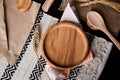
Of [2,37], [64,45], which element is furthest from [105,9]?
[2,37]

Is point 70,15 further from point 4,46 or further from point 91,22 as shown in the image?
point 4,46

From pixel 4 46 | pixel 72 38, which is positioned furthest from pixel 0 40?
pixel 72 38

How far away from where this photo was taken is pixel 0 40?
2.63 feet

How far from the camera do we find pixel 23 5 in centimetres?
82

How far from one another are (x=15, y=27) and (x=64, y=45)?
5.8 inches

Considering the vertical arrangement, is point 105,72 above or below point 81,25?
below

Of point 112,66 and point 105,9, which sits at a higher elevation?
point 105,9

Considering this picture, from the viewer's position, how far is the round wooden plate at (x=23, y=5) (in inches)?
32.1

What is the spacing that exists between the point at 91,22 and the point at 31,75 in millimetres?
195

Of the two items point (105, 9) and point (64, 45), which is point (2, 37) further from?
point (105, 9)

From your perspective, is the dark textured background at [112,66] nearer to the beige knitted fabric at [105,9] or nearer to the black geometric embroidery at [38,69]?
the beige knitted fabric at [105,9]

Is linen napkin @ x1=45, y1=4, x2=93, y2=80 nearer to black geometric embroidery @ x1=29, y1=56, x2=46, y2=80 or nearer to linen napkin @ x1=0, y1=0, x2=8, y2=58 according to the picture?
black geometric embroidery @ x1=29, y1=56, x2=46, y2=80

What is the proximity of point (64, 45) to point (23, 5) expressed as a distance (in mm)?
158

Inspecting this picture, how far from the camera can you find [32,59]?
793mm
